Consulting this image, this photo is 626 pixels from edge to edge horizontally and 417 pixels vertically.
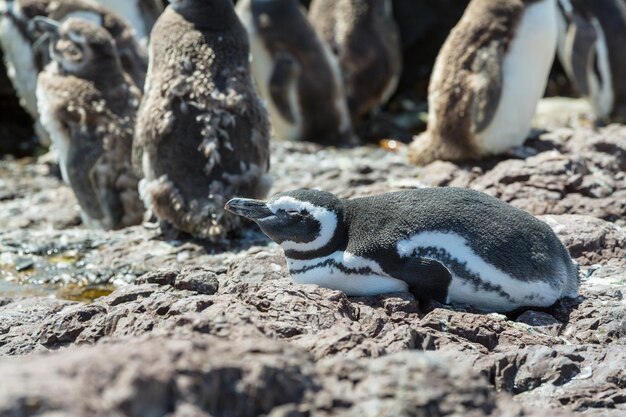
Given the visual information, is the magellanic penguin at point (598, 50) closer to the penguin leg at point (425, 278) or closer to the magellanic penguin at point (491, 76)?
the magellanic penguin at point (491, 76)

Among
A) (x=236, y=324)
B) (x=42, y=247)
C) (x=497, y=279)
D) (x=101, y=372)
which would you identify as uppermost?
(x=101, y=372)

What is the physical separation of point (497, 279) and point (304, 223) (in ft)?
2.93

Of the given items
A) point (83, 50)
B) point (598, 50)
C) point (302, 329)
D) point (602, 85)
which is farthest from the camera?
point (602, 85)

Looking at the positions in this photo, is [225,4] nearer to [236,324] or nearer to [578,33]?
[236,324]

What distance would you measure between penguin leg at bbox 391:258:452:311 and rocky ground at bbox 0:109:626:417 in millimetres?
130

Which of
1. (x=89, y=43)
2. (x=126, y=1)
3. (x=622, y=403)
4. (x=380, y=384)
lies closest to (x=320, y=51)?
(x=126, y=1)

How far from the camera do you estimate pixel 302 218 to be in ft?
15.4

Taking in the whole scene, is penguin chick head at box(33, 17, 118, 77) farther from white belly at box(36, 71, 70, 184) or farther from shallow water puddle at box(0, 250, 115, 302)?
shallow water puddle at box(0, 250, 115, 302)

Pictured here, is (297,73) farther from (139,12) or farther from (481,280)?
(481,280)

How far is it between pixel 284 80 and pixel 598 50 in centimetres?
374

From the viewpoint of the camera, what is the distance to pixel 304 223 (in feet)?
15.3

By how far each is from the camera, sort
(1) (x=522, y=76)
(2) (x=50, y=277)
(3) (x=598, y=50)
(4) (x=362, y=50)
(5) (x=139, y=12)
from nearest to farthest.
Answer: (2) (x=50, y=277), (1) (x=522, y=76), (5) (x=139, y=12), (3) (x=598, y=50), (4) (x=362, y=50)

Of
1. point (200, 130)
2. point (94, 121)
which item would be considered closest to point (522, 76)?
point (200, 130)

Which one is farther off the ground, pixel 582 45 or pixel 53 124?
pixel 53 124
